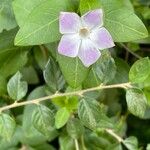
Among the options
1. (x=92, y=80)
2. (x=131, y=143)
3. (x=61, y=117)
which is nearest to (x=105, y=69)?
(x=92, y=80)

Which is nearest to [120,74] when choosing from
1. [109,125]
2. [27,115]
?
[109,125]

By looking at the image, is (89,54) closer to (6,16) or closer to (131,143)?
(6,16)

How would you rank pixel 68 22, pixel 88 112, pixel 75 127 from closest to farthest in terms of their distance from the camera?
pixel 68 22 → pixel 88 112 → pixel 75 127

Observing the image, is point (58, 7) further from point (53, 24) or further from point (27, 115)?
point (27, 115)

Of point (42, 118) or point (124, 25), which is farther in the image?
point (42, 118)

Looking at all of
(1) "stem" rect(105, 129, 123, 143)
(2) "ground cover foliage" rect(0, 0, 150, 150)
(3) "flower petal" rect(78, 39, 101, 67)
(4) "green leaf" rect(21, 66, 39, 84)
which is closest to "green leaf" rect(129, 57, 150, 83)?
(2) "ground cover foliage" rect(0, 0, 150, 150)

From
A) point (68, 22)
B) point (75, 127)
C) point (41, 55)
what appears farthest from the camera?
point (41, 55)
